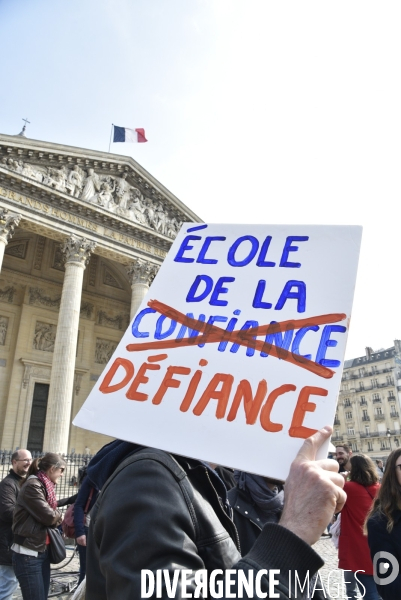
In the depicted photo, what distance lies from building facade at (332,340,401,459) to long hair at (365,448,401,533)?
47.2 meters

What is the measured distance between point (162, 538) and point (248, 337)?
76cm

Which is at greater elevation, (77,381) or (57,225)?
(57,225)

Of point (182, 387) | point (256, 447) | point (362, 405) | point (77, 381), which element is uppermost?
point (182, 387)

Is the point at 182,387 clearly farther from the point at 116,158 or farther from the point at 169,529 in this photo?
the point at 116,158

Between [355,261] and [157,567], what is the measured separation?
3.96 ft

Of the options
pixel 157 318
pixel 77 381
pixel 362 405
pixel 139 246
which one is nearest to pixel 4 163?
pixel 139 246

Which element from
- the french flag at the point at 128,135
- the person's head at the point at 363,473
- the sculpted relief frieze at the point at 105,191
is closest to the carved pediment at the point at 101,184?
the sculpted relief frieze at the point at 105,191

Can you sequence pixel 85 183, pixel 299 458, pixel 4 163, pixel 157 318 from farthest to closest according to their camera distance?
pixel 85 183, pixel 4 163, pixel 157 318, pixel 299 458

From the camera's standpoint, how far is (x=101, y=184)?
19453 mm

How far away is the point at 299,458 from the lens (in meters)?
1.21

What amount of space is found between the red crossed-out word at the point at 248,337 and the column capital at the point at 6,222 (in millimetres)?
15823

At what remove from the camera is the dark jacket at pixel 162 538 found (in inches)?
39.5

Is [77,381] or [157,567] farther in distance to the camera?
[77,381]

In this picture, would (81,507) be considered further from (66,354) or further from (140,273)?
(140,273)
